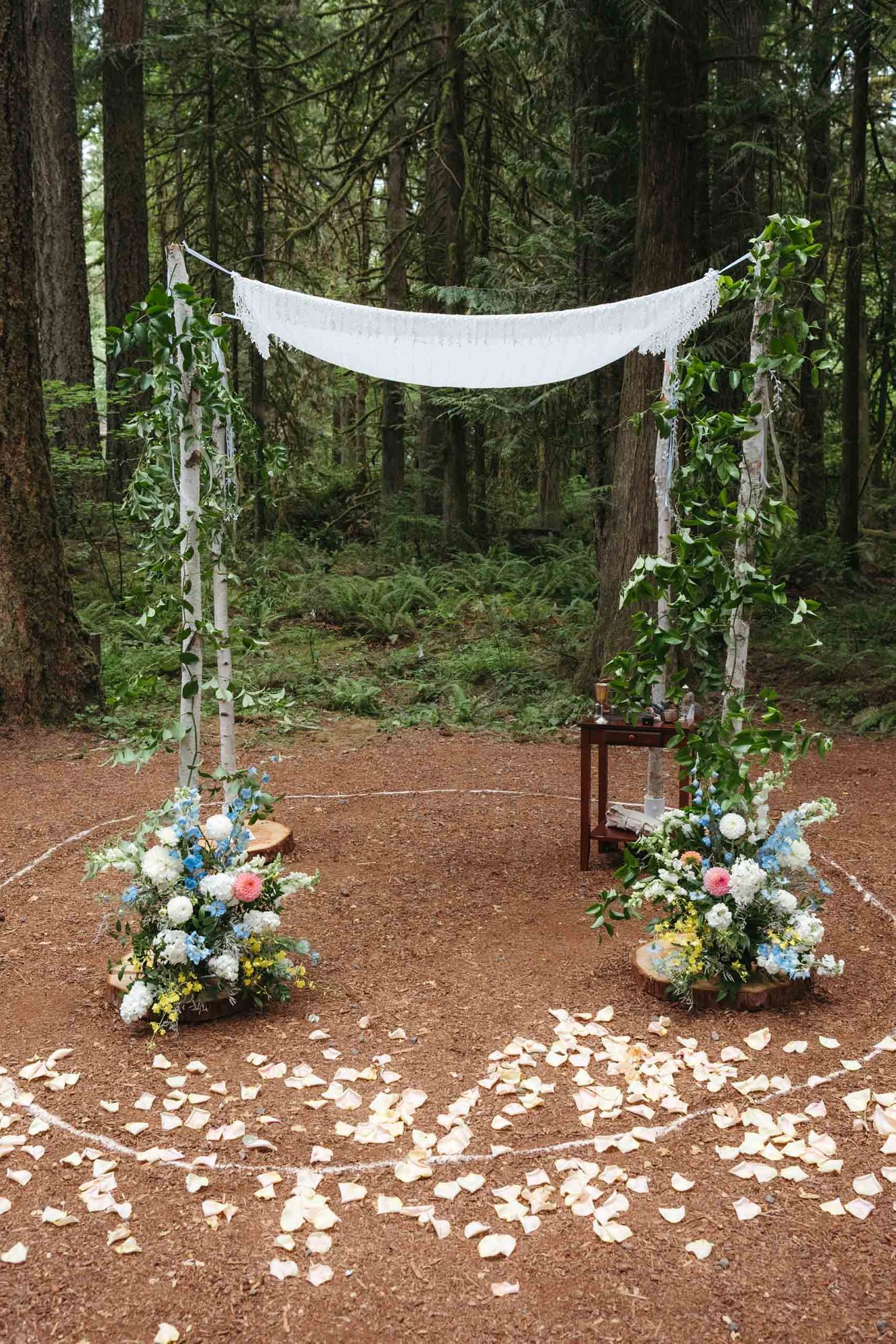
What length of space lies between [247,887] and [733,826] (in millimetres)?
1550

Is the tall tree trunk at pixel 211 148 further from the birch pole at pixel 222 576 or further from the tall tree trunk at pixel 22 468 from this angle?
the birch pole at pixel 222 576

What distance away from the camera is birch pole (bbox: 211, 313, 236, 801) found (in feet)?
13.1

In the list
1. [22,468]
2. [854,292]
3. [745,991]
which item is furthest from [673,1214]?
[854,292]

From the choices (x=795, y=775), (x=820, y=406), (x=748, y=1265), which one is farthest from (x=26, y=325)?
(x=820, y=406)

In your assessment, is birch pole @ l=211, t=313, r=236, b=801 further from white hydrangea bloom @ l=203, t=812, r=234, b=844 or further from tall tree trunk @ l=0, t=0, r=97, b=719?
tall tree trunk @ l=0, t=0, r=97, b=719

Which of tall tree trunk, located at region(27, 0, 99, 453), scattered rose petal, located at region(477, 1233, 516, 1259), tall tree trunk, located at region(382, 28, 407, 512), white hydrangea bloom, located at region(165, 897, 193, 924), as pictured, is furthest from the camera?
tall tree trunk, located at region(382, 28, 407, 512)

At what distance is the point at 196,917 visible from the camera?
11.6 ft

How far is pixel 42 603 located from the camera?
7219mm

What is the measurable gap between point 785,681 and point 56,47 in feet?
29.8

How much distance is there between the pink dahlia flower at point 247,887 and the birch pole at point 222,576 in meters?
0.58

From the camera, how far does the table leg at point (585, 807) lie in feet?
15.8

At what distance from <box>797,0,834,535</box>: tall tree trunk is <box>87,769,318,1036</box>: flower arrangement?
455cm

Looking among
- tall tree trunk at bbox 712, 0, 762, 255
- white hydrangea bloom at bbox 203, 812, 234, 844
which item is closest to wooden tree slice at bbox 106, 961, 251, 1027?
white hydrangea bloom at bbox 203, 812, 234, 844

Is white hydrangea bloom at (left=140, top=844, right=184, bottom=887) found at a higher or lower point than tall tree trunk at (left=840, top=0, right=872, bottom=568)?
lower
